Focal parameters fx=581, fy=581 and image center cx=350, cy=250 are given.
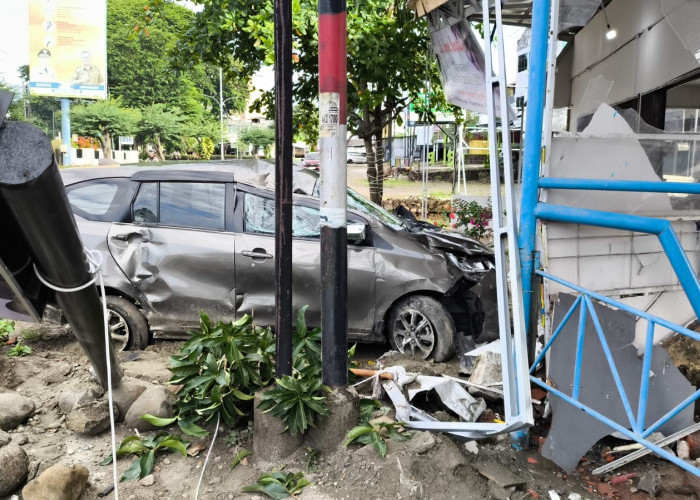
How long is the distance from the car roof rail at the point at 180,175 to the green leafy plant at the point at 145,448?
2.68 metres

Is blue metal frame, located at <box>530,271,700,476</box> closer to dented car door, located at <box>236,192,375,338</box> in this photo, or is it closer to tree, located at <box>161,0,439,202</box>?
dented car door, located at <box>236,192,375,338</box>

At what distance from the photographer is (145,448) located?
3.18 metres

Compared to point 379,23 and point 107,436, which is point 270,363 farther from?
point 379,23

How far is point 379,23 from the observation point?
7242 millimetres

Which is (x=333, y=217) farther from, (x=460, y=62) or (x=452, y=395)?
(x=460, y=62)

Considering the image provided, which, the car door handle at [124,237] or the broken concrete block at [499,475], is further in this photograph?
the car door handle at [124,237]

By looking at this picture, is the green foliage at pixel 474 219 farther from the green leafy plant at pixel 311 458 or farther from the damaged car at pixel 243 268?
the green leafy plant at pixel 311 458

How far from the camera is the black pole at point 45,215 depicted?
1.82 metres

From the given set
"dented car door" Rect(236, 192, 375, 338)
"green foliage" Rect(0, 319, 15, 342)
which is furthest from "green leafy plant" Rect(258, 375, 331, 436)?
"green foliage" Rect(0, 319, 15, 342)

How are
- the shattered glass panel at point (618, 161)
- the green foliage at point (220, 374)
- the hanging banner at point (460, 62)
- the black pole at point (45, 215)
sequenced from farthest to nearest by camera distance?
the hanging banner at point (460, 62)
the shattered glass panel at point (618, 161)
the green foliage at point (220, 374)
the black pole at point (45, 215)

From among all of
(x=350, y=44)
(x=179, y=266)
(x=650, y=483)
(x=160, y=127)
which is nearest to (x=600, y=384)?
(x=650, y=483)

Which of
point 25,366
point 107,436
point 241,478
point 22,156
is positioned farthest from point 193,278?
Answer: point 22,156

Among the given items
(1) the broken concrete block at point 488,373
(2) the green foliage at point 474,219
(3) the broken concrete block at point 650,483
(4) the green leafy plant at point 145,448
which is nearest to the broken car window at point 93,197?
(4) the green leafy plant at point 145,448

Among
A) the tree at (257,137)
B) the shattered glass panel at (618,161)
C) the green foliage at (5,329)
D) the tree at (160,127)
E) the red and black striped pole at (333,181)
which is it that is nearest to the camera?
the red and black striped pole at (333,181)
